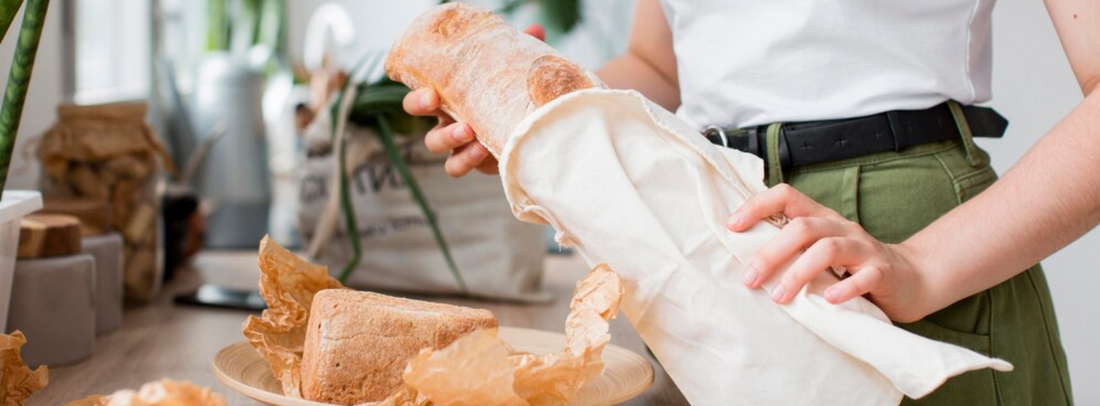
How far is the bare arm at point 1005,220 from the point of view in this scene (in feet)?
2.33

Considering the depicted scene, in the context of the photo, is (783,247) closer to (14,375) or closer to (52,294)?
(14,375)

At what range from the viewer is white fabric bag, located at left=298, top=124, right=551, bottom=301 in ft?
6.04

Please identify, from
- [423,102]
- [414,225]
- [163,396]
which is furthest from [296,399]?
[414,225]

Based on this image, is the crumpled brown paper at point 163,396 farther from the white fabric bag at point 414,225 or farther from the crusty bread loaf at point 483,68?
the white fabric bag at point 414,225

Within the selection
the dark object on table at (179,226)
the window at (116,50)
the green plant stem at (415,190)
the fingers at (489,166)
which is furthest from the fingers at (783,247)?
the window at (116,50)

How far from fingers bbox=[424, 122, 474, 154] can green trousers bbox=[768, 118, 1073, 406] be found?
9.9 inches

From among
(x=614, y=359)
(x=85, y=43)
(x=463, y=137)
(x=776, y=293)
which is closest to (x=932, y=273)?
(x=776, y=293)

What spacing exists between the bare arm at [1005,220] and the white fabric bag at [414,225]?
112 cm

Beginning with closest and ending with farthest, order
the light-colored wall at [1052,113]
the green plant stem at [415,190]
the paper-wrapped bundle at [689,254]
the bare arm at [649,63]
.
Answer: the paper-wrapped bundle at [689,254]
the bare arm at [649,63]
the light-colored wall at [1052,113]
the green plant stem at [415,190]

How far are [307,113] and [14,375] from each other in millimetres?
1755

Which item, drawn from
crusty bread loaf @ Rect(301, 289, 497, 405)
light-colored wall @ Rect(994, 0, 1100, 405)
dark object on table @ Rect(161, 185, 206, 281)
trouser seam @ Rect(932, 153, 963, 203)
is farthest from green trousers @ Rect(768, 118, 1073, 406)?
dark object on table @ Rect(161, 185, 206, 281)

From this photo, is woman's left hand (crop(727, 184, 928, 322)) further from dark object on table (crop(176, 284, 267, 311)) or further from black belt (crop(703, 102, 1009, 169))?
dark object on table (crop(176, 284, 267, 311))

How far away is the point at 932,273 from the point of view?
0.73 m

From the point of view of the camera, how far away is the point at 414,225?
188cm
